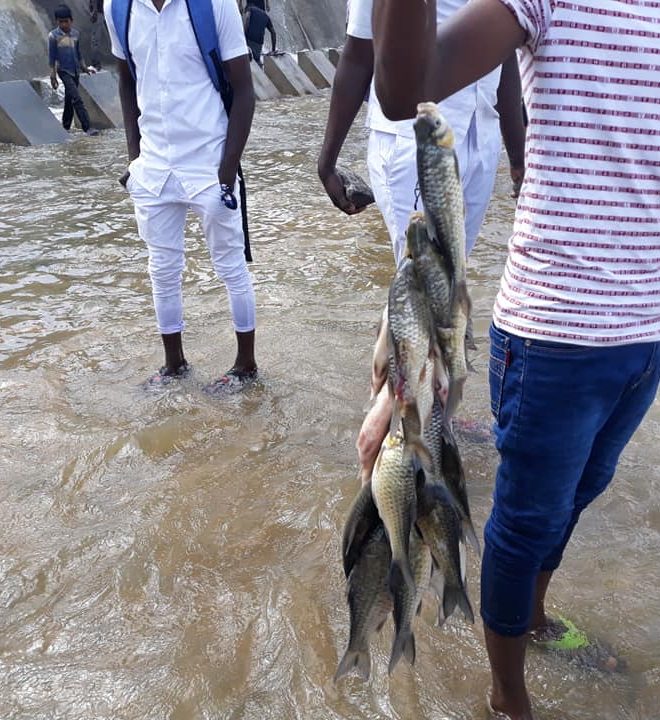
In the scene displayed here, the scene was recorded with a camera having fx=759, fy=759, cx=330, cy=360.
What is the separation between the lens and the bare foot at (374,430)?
168 centimetres

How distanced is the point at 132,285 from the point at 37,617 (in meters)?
3.37

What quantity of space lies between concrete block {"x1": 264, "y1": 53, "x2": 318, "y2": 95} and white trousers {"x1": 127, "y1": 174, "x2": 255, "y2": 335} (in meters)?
14.4

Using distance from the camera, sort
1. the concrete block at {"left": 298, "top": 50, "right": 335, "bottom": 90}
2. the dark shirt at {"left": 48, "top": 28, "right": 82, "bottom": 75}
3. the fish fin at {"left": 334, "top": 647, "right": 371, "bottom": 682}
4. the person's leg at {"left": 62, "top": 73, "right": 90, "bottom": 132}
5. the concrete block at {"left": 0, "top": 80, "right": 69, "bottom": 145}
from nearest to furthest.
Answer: the fish fin at {"left": 334, "top": 647, "right": 371, "bottom": 682}, the concrete block at {"left": 0, "top": 80, "right": 69, "bottom": 145}, the person's leg at {"left": 62, "top": 73, "right": 90, "bottom": 132}, the dark shirt at {"left": 48, "top": 28, "right": 82, "bottom": 75}, the concrete block at {"left": 298, "top": 50, "right": 335, "bottom": 90}

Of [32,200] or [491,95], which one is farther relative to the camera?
[32,200]

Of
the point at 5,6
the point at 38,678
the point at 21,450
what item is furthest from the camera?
the point at 5,6

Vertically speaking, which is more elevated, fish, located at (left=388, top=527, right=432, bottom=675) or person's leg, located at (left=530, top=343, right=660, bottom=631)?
person's leg, located at (left=530, top=343, right=660, bottom=631)

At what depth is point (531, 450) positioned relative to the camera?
167cm

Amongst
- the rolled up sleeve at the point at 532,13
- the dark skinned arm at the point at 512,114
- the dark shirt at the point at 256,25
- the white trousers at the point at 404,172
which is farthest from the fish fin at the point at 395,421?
the dark shirt at the point at 256,25

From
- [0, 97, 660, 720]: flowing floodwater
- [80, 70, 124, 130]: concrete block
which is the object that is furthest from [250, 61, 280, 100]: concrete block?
[0, 97, 660, 720]: flowing floodwater

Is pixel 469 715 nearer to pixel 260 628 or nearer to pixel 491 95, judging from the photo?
pixel 260 628

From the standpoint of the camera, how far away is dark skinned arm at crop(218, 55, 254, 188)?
11.8ft

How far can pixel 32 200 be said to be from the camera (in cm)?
805

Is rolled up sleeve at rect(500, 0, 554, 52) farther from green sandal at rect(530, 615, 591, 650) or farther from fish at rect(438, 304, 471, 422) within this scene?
green sandal at rect(530, 615, 591, 650)

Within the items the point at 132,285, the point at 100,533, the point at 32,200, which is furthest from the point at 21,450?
the point at 32,200
